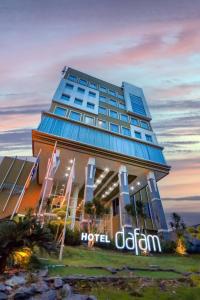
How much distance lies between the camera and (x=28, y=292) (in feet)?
21.9

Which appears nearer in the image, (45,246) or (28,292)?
(28,292)

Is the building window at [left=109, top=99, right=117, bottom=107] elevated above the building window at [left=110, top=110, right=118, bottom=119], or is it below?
above

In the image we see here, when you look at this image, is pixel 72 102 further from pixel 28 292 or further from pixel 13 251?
pixel 28 292

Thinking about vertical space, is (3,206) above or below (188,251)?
above

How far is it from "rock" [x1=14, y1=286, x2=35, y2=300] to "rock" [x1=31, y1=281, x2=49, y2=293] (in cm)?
14

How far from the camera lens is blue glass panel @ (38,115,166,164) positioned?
111 feet

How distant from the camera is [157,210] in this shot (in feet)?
112

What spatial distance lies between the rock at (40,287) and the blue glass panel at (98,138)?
26.5 meters

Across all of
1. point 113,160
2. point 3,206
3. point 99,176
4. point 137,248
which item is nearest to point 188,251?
point 137,248

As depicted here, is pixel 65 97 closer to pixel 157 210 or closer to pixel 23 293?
pixel 157 210

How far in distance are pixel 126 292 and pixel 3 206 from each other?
32684 millimetres

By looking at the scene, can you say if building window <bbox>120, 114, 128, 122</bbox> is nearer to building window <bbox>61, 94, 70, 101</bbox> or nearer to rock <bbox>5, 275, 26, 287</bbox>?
building window <bbox>61, 94, 70, 101</bbox>

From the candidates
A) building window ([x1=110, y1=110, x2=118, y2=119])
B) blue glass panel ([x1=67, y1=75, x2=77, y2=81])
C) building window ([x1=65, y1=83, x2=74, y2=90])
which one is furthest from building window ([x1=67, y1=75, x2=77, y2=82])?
building window ([x1=110, y1=110, x2=118, y2=119])

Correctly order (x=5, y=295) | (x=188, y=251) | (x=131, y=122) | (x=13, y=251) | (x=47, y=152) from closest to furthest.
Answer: (x=5, y=295) < (x=13, y=251) < (x=188, y=251) < (x=47, y=152) < (x=131, y=122)
